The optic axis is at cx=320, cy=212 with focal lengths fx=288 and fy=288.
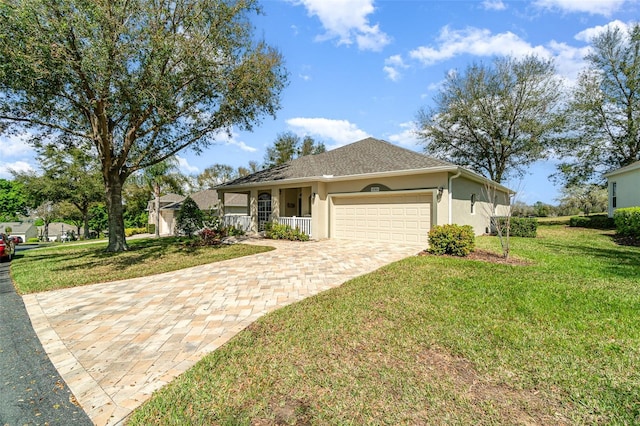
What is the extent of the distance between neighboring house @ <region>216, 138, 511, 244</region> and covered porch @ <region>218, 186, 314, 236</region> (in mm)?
51

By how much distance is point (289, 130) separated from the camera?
115ft

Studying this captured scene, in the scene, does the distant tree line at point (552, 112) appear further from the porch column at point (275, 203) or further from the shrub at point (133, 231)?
the shrub at point (133, 231)

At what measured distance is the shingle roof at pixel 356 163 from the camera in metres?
12.1

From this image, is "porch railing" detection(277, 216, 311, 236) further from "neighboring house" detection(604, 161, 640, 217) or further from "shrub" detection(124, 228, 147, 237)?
"shrub" detection(124, 228, 147, 237)

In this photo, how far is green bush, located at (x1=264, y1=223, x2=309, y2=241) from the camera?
43.7 ft

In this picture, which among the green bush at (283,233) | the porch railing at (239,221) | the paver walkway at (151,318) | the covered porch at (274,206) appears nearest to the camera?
the paver walkway at (151,318)

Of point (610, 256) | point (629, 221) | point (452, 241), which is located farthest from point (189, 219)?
point (629, 221)

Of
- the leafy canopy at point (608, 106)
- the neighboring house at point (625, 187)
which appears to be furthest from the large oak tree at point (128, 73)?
the leafy canopy at point (608, 106)

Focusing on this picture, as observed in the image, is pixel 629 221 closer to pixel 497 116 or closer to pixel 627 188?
pixel 627 188

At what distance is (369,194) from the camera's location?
41.4 ft

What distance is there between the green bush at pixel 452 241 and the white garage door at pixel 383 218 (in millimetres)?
2568

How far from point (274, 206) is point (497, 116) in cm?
1806

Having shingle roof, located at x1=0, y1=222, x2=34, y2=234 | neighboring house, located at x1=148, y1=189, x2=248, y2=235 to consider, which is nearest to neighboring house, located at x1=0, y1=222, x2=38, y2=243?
shingle roof, located at x1=0, y1=222, x2=34, y2=234

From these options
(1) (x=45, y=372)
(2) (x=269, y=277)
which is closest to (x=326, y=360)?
(1) (x=45, y=372)
